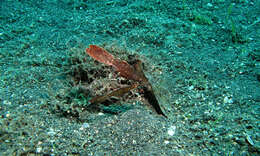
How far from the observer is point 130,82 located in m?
2.94

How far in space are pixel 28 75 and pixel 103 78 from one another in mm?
1278

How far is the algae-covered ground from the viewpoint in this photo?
2250 mm

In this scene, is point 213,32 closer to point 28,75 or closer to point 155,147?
point 155,147

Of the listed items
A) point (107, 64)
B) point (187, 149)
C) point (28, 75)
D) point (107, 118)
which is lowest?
point (187, 149)

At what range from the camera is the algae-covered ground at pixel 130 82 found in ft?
7.38

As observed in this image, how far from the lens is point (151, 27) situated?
453cm

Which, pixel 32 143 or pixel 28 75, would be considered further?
pixel 28 75

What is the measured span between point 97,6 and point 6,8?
97.0 inches

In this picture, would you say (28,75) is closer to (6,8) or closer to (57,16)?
(57,16)

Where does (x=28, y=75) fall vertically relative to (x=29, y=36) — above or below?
below

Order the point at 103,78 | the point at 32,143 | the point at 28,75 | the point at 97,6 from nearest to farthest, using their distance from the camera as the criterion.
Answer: the point at 32,143 → the point at 103,78 → the point at 28,75 → the point at 97,6

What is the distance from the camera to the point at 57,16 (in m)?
5.04

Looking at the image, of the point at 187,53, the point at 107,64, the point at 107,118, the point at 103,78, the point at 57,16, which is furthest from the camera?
the point at 57,16

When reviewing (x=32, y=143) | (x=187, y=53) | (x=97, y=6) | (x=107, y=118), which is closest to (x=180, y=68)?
(x=187, y=53)
